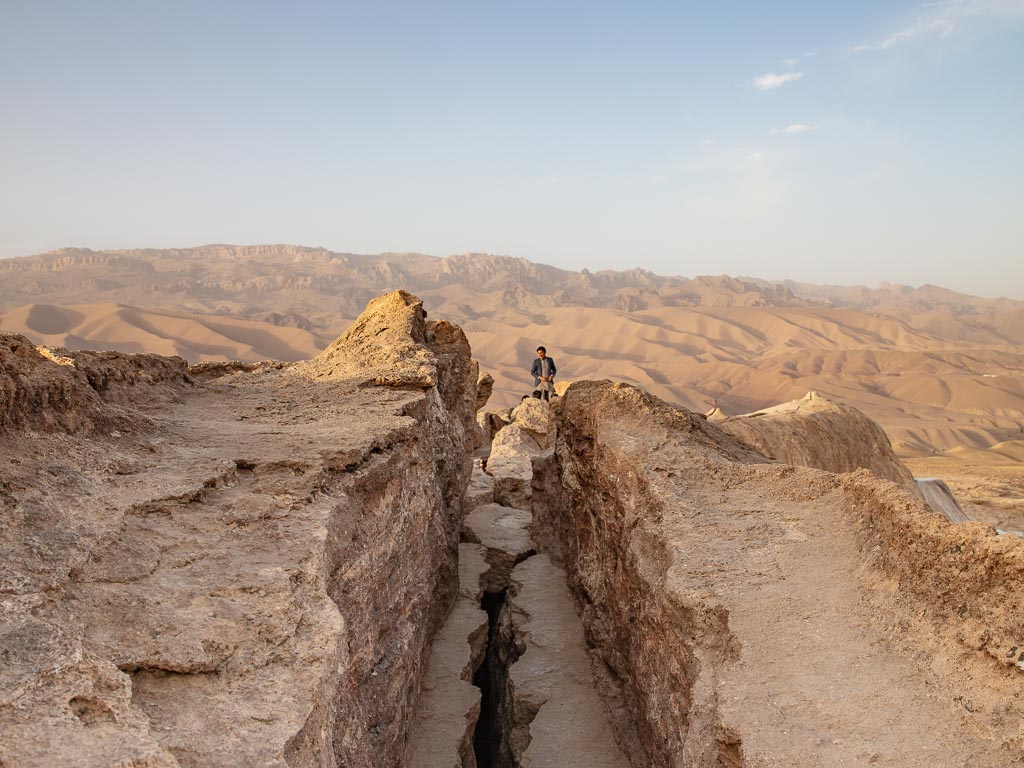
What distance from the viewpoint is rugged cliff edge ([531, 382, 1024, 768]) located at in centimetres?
272

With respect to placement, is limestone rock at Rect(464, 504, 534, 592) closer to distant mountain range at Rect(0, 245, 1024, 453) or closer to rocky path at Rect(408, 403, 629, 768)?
rocky path at Rect(408, 403, 629, 768)

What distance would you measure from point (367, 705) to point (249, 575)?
→ 3.40ft

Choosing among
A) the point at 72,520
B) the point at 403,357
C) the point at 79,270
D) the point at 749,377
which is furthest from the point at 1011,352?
the point at 79,270

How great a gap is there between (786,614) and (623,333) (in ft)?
142

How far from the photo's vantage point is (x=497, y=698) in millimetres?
5648

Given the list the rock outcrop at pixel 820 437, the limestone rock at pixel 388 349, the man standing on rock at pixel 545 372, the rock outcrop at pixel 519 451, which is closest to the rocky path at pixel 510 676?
the rock outcrop at pixel 519 451

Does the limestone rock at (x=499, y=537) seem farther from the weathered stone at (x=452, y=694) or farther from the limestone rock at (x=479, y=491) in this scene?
the weathered stone at (x=452, y=694)

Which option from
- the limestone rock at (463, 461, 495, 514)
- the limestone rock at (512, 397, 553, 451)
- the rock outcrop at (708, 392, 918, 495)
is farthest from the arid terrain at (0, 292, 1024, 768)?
the limestone rock at (512, 397, 553, 451)

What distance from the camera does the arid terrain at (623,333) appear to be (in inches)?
1169

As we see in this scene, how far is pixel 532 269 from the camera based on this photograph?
84.0m

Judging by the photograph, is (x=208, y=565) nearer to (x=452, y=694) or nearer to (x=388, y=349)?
(x=452, y=694)

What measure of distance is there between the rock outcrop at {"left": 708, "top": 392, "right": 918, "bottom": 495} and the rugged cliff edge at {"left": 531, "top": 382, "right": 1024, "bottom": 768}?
277 centimetres

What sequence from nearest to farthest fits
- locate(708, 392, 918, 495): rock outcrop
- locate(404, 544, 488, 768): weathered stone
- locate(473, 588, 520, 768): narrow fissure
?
locate(404, 544, 488, 768): weathered stone < locate(473, 588, 520, 768): narrow fissure < locate(708, 392, 918, 495): rock outcrop

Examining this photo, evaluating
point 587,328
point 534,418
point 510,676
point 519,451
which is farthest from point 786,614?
point 587,328
